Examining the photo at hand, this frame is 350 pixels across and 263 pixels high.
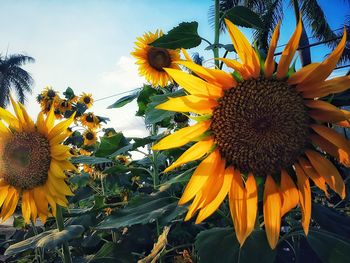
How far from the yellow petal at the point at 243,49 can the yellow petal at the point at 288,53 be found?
58 mm

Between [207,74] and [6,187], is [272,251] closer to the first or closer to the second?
[207,74]

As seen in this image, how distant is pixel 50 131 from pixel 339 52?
1181mm

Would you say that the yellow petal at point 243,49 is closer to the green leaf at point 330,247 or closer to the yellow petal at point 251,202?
the yellow petal at point 251,202

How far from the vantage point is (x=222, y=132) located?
0.99 metres

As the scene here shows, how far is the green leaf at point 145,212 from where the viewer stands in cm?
99

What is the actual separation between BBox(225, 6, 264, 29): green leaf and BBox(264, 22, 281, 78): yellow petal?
0.32 m

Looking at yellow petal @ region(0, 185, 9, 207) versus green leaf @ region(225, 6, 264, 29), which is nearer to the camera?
green leaf @ region(225, 6, 264, 29)

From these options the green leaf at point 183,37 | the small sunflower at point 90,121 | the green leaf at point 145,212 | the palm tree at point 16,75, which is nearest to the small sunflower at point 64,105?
the small sunflower at point 90,121

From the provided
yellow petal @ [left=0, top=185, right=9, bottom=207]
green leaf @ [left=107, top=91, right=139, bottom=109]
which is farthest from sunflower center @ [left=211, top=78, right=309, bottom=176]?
yellow petal @ [left=0, top=185, right=9, bottom=207]

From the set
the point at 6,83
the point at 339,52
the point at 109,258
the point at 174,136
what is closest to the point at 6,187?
the point at 109,258

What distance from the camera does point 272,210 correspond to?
0.95 metres

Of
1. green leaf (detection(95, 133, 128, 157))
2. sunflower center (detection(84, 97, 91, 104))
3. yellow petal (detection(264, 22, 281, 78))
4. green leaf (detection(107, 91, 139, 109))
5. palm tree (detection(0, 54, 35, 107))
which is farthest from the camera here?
palm tree (detection(0, 54, 35, 107))

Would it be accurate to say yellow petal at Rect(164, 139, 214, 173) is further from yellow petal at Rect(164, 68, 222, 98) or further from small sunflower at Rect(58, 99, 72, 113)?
small sunflower at Rect(58, 99, 72, 113)

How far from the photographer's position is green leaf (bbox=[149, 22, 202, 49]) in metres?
1.21
